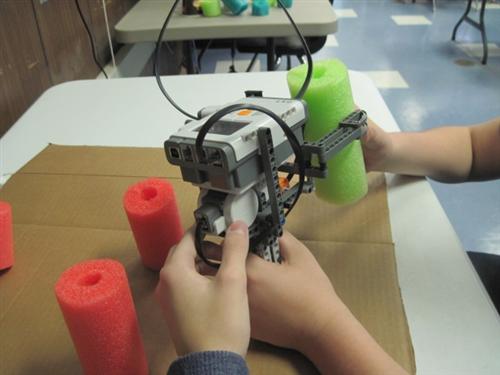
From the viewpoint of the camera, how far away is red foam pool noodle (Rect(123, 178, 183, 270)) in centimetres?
54

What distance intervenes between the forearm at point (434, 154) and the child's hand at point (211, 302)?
0.37m

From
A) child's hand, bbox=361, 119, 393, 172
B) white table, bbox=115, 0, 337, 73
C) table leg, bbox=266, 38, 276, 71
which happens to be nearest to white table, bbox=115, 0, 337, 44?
white table, bbox=115, 0, 337, 73

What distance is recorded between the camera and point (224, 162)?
1.22 ft

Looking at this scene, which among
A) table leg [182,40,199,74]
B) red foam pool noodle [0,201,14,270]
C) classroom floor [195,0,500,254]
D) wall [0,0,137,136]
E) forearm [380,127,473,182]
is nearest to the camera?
red foam pool noodle [0,201,14,270]

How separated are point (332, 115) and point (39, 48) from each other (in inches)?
37.9

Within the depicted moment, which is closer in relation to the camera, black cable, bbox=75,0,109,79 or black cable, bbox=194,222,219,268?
black cable, bbox=194,222,219,268

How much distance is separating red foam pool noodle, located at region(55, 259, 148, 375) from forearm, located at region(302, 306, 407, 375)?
0.17m

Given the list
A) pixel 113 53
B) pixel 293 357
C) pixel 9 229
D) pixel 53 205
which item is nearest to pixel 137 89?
pixel 53 205

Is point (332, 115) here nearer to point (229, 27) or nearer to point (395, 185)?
point (395, 185)

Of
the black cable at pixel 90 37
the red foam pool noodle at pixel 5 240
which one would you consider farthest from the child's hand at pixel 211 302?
the black cable at pixel 90 37

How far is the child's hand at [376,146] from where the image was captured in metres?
0.65

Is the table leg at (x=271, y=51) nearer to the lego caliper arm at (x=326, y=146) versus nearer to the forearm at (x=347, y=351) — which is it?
the lego caliper arm at (x=326, y=146)

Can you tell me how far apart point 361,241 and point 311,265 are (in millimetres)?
148

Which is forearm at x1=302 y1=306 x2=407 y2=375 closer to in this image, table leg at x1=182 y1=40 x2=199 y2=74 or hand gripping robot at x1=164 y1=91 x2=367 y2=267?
hand gripping robot at x1=164 y1=91 x2=367 y2=267
